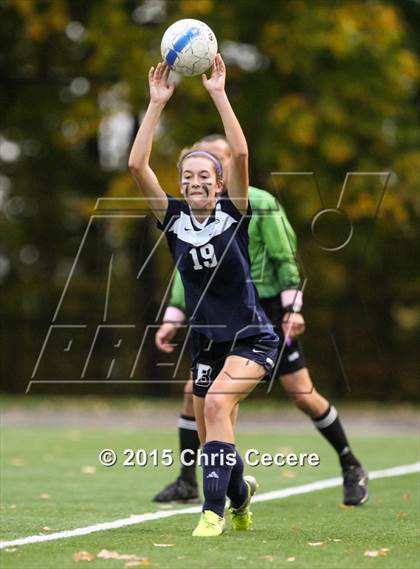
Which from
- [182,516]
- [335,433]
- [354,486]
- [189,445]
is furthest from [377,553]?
[189,445]

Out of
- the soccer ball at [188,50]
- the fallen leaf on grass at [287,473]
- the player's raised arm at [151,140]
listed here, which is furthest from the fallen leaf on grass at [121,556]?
the fallen leaf on grass at [287,473]

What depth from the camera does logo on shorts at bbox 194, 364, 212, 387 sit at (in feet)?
23.0

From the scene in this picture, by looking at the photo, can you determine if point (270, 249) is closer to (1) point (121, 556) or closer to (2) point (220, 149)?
(2) point (220, 149)

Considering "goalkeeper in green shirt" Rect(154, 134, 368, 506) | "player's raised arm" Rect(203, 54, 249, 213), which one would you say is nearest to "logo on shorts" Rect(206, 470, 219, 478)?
"player's raised arm" Rect(203, 54, 249, 213)

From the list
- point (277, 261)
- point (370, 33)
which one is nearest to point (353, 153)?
point (370, 33)

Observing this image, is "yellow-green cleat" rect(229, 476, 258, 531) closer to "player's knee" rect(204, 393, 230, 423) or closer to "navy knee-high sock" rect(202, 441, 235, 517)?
"navy knee-high sock" rect(202, 441, 235, 517)

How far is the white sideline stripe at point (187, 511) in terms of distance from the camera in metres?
6.56

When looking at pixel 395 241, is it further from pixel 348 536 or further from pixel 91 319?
pixel 348 536

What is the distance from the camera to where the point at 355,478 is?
8.88 meters

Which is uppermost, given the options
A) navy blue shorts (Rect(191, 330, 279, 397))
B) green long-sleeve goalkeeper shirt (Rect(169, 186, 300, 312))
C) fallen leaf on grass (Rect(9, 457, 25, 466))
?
green long-sleeve goalkeeper shirt (Rect(169, 186, 300, 312))

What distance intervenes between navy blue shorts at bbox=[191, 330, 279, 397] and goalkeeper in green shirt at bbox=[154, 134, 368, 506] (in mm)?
1540

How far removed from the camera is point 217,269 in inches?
271

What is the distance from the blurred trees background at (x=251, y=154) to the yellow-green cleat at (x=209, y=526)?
1112 centimetres

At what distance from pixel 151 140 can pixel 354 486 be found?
130 inches
